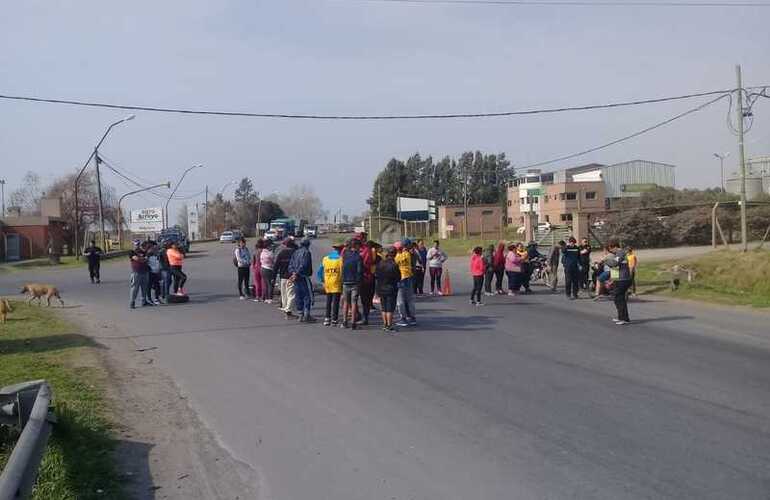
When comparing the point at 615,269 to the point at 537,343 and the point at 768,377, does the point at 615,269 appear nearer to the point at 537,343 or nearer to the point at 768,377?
the point at 537,343

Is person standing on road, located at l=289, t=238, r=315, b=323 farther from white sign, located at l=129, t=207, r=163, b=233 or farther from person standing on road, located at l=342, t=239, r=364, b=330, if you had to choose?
white sign, located at l=129, t=207, r=163, b=233

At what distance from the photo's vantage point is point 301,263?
15445 millimetres

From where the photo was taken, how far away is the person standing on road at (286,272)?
53.3 feet

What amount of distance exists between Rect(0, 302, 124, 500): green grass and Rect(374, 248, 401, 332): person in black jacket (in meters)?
5.25

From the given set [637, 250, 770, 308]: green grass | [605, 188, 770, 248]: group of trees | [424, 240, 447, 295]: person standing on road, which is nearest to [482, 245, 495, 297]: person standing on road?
[424, 240, 447, 295]: person standing on road

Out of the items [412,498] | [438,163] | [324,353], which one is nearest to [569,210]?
[438,163]

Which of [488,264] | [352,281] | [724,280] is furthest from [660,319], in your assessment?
[724,280]

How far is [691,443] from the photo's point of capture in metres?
6.86

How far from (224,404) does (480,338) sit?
5952 millimetres

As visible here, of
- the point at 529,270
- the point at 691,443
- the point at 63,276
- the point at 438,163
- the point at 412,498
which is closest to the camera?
the point at 412,498

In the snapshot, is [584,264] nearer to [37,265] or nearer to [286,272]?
[286,272]

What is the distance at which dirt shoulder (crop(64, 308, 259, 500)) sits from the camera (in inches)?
234

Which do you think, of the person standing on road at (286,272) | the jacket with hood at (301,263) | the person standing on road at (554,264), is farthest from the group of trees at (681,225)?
the jacket with hood at (301,263)

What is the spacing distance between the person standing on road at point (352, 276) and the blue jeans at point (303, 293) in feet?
3.70
